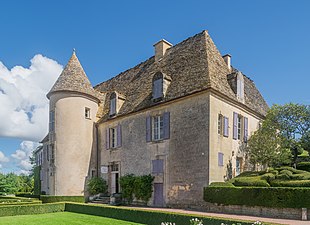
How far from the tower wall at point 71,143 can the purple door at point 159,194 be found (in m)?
7.40

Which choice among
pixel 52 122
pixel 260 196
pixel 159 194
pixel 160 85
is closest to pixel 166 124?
pixel 160 85

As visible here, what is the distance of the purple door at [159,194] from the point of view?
60.6 ft

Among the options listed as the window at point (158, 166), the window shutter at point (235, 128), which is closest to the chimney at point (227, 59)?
the window shutter at point (235, 128)

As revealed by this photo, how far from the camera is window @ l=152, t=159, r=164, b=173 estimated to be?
18766mm

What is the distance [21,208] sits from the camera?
661 inches

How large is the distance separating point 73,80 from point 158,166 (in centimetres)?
1114

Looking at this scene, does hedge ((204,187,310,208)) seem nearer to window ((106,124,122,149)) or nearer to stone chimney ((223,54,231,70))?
window ((106,124,122,149))

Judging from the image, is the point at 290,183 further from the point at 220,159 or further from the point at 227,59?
the point at 227,59

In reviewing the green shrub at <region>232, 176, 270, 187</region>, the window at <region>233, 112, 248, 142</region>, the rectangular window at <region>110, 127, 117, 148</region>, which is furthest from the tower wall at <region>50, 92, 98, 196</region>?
the green shrub at <region>232, 176, 270, 187</region>

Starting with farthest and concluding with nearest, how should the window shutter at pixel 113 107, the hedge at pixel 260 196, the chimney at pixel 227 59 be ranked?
the window shutter at pixel 113 107
the chimney at pixel 227 59
the hedge at pixel 260 196

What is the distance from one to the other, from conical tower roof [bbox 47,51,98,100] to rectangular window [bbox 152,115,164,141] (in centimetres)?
756

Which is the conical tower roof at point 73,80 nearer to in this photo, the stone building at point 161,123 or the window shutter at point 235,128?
the stone building at point 161,123

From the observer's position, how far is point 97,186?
23203 mm

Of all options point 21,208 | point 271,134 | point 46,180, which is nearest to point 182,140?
point 271,134
